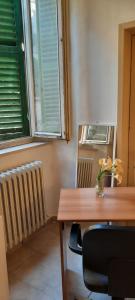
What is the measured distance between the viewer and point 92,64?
2475 millimetres

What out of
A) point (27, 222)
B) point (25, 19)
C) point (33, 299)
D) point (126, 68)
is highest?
point (25, 19)

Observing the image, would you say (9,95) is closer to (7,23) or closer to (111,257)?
(7,23)

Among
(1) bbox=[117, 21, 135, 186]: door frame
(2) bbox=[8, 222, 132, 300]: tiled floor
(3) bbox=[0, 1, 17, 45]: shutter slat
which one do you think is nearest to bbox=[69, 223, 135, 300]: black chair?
(2) bbox=[8, 222, 132, 300]: tiled floor

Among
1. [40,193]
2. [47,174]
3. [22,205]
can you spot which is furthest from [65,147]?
[22,205]

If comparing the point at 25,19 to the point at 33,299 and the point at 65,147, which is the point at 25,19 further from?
the point at 33,299

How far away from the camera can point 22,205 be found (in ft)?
7.89

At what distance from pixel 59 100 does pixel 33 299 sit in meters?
1.75

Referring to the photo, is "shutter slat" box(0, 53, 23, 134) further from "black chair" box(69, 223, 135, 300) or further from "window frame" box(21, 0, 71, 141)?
"black chair" box(69, 223, 135, 300)

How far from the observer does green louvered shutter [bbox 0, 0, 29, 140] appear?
2.48 m

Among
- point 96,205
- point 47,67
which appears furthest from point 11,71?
point 96,205

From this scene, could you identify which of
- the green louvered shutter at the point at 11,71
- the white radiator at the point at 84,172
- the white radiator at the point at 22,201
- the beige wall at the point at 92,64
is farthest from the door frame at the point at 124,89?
the green louvered shutter at the point at 11,71

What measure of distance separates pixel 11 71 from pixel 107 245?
78.2 inches

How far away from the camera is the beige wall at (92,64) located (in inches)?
90.0

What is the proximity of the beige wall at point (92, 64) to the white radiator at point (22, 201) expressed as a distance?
0.15 meters
